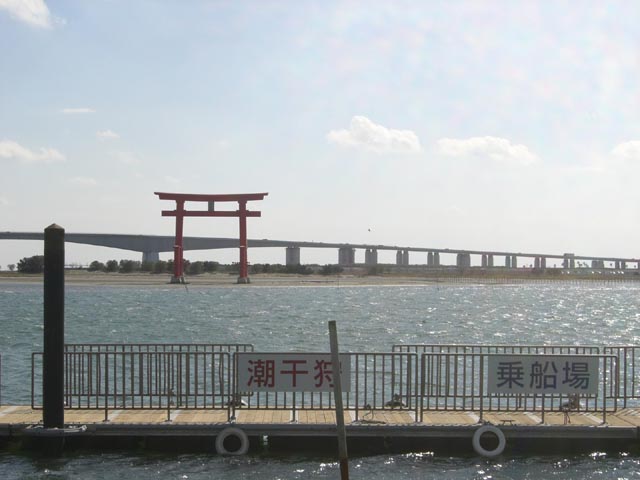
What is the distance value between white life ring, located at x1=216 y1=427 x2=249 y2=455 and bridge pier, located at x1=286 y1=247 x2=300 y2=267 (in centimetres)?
16402

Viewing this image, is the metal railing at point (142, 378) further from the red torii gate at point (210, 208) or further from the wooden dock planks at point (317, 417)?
the red torii gate at point (210, 208)

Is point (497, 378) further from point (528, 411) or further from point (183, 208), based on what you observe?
point (183, 208)

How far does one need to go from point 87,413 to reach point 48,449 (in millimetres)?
1190

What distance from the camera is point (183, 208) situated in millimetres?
102875

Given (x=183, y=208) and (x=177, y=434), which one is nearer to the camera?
(x=177, y=434)

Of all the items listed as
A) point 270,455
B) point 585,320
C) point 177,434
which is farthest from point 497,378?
point 585,320

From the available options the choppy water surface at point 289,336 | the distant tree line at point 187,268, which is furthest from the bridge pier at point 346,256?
the choppy water surface at point 289,336

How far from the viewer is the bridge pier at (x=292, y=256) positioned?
180 metres

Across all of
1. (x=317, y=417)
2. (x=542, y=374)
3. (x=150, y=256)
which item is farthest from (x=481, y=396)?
(x=150, y=256)

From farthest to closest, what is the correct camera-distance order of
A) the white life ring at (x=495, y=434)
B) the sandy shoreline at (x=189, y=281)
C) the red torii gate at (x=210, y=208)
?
the sandy shoreline at (x=189, y=281), the red torii gate at (x=210, y=208), the white life ring at (x=495, y=434)

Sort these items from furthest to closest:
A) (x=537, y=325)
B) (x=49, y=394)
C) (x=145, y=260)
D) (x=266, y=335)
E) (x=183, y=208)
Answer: (x=145, y=260) → (x=183, y=208) → (x=537, y=325) → (x=266, y=335) → (x=49, y=394)

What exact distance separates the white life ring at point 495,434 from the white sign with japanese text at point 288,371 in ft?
7.47

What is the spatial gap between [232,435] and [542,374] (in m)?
4.95

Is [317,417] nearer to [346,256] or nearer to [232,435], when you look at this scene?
[232,435]
